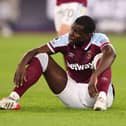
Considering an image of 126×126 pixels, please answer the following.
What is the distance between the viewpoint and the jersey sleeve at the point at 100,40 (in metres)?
9.11

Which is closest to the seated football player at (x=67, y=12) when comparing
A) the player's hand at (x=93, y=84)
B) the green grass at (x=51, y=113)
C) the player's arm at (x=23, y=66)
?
the green grass at (x=51, y=113)

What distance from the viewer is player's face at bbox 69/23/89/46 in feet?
29.6

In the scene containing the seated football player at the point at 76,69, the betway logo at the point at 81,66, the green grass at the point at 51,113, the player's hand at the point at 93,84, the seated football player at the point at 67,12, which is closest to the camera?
the green grass at the point at 51,113

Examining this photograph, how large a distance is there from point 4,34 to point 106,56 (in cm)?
2531

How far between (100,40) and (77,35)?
295 millimetres

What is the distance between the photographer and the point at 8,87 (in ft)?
42.1

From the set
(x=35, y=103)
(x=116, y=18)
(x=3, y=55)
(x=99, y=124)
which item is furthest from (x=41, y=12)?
(x=99, y=124)

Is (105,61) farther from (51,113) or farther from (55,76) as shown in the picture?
(51,113)

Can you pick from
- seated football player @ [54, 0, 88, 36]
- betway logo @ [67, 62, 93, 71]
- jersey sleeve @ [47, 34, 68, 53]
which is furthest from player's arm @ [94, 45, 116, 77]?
seated football player @ [54, 0, 88, 36]

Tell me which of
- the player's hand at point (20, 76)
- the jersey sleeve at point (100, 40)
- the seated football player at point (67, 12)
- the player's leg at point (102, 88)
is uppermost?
the jersey sleeve at point (100, 40)

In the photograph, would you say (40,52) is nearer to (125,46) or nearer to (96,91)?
(96,91)

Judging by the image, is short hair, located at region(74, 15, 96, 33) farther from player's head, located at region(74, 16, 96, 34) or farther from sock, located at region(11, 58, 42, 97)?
sock, located at region(11, 58, 42, 97)

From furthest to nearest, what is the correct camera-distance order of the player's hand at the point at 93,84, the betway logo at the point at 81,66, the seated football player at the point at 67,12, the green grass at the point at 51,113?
the seated football player at the point at 67,12 → the betway logo at the point at 81,66 → the player's hand at the point at 93,84 → the green grass at the point at 51,113

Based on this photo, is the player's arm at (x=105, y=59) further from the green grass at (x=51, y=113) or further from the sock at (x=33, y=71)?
the sock at (x=33, y=71)
